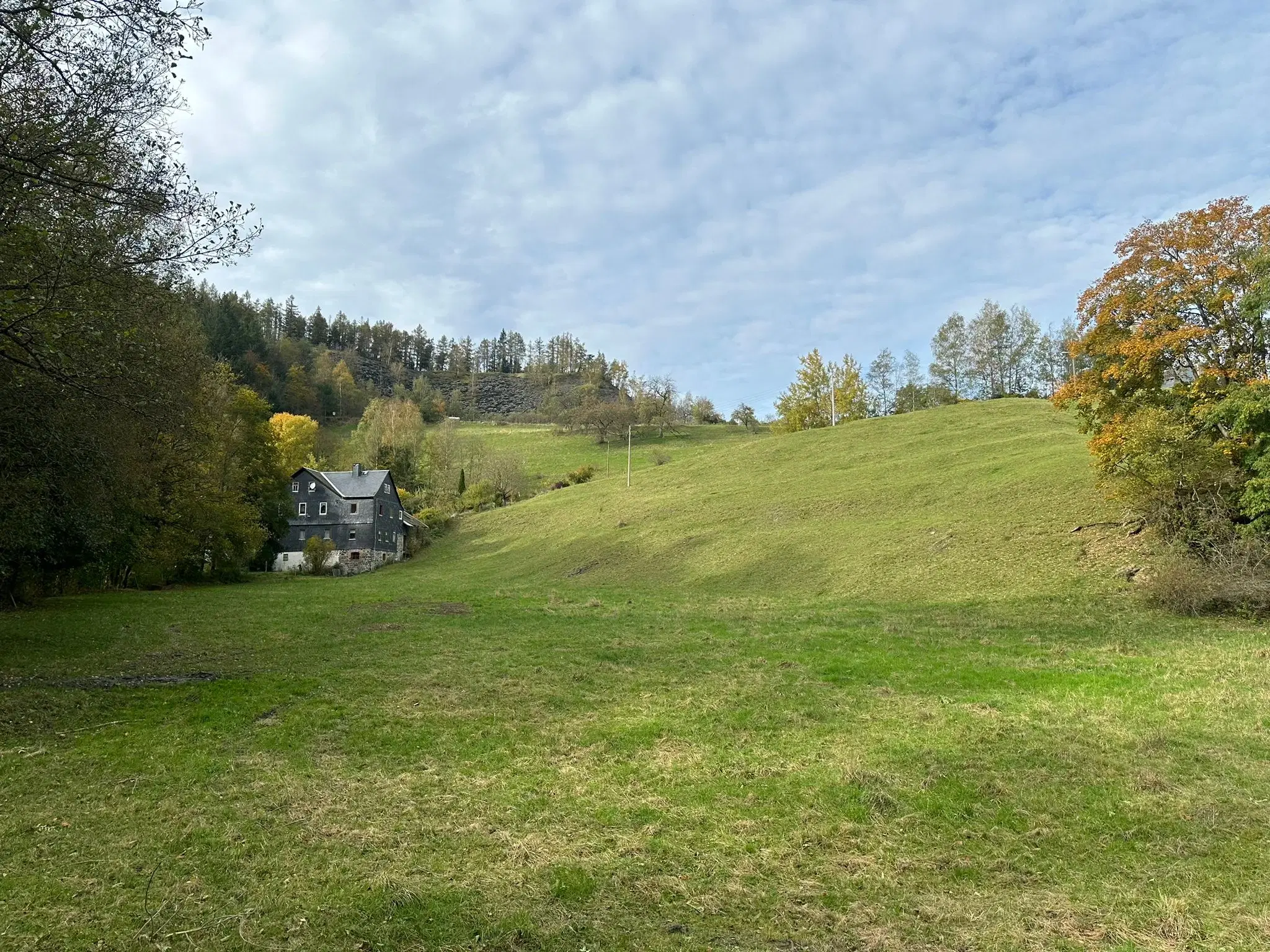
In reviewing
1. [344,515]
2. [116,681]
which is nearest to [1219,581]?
[116,681]

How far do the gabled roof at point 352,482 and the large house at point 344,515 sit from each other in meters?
0.05

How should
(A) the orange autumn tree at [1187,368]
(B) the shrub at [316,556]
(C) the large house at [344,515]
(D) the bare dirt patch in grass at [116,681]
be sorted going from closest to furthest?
(D) the bare dirt patch in grass at [116,681] < (A) the orange autumn tree at [1187,368] < (B) the shrub at [316,556] < (C) the large house at [344,515]

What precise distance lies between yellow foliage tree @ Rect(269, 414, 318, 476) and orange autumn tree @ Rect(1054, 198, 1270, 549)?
61.3 m

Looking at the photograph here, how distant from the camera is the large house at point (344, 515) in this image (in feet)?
204

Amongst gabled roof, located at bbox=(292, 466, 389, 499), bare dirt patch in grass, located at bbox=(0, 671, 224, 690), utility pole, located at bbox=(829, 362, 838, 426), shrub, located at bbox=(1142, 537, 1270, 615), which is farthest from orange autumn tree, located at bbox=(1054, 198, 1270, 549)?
gabled roof, located at bbox=(292, 466, 389, 499)

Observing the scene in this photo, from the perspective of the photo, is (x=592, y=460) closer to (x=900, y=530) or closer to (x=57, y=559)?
(x=900, y=530)

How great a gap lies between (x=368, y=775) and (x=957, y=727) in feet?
26.6

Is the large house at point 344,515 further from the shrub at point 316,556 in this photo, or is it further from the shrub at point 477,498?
the shrub at point 477,498

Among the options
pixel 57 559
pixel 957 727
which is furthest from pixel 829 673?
pixel 57 559

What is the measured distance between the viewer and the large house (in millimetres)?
62125

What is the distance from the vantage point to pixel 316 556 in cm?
5294

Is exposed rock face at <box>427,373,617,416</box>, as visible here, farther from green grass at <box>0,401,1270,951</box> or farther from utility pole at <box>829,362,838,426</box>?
green grass at <box>0,401,1270,951</box>

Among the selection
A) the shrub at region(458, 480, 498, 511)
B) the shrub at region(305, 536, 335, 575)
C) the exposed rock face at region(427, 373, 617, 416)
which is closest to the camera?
the shrub at region(305, 536, 335, 575)

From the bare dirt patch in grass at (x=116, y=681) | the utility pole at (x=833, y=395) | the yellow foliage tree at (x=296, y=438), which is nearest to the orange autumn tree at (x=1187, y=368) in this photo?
the bare dirt patch in grass at (x=116, y=681)
